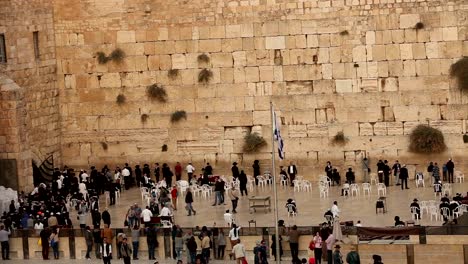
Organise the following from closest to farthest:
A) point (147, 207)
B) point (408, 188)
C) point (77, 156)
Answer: point (147, 207)
point (408, 188)
point (77, 156)

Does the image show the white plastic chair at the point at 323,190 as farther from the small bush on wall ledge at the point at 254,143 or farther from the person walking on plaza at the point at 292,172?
the small bush on wall ledge at the point at 254,143

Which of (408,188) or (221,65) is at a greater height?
(221,65)

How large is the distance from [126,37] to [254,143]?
15.7 ft

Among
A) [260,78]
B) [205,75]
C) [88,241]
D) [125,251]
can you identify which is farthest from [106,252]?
[260,78]

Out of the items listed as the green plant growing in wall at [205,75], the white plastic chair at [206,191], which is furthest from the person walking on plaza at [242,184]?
the green plant growing in wall at [205,75]

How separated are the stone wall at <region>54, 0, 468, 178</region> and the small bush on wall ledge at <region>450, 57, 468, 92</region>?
22 cm

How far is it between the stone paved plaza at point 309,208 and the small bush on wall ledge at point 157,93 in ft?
10.0

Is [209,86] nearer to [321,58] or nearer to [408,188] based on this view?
[321,58]

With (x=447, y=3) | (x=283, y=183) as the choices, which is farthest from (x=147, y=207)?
(x=447, y=3)

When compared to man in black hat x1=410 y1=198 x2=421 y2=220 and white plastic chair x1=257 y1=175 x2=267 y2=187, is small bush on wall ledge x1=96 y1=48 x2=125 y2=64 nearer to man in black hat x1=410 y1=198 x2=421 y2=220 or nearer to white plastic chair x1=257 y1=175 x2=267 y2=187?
white plastic chair x1=257 y1=175 x2=267 y2=187

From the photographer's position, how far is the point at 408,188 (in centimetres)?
4938

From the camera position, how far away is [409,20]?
50281 mm

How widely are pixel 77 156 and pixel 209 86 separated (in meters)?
4.44

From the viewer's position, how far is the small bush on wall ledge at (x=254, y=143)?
5172 centimetres
